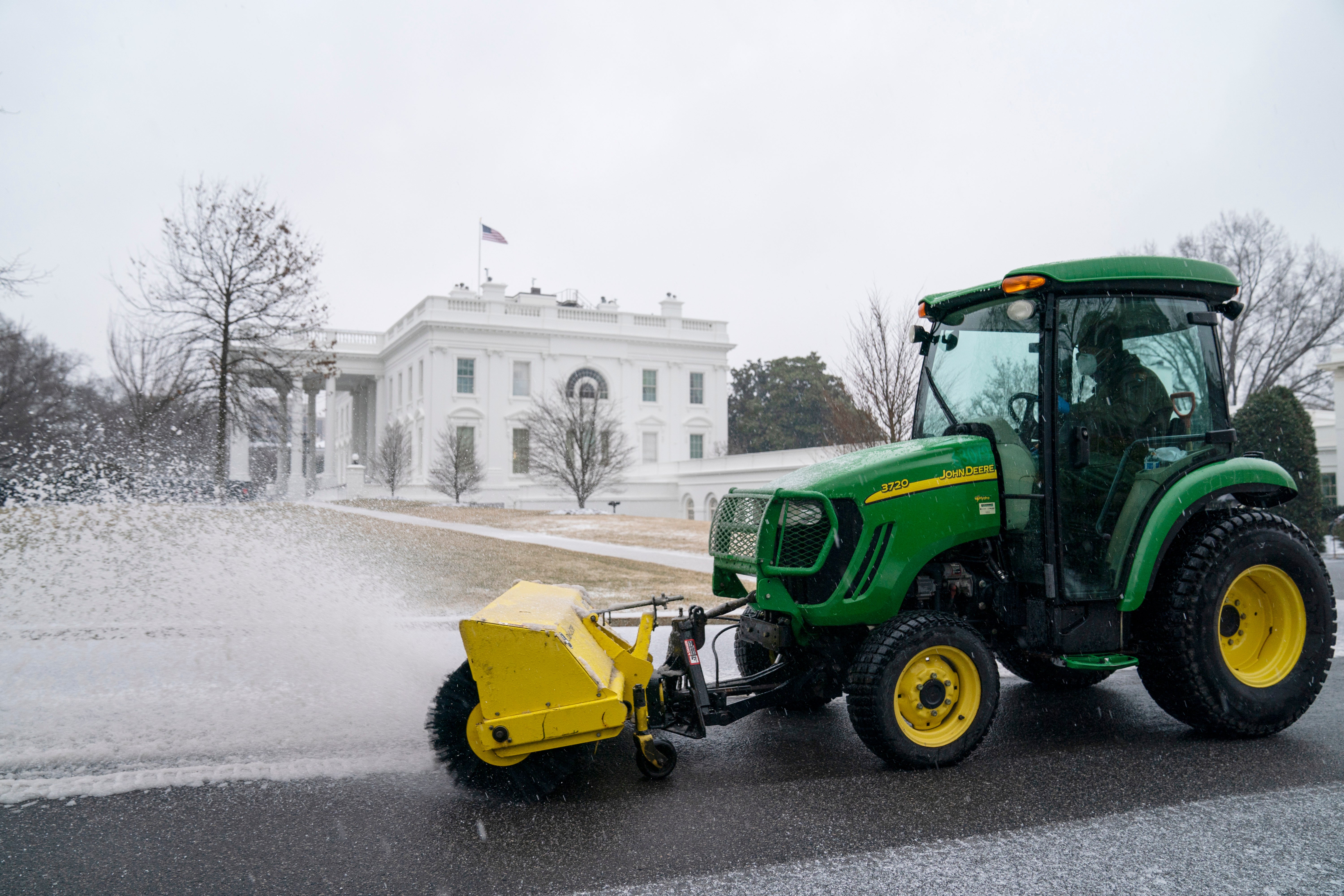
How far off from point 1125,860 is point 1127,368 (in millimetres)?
2756

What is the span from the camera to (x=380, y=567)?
48.6ft

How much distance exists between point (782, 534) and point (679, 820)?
1487 millimetres

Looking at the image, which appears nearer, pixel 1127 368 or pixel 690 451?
pixel 1127 368

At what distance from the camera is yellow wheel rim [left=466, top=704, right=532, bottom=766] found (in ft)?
13.6

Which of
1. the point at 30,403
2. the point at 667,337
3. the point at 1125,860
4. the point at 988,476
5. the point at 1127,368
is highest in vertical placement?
the point at 667,337

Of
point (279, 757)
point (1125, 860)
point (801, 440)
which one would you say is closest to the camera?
point (1125, 860)

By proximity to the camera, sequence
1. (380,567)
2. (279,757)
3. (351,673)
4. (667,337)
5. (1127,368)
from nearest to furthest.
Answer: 1. (279,757)
2. (1127,368)
3. (351,673)
4. (380,567)
5. (667,337)

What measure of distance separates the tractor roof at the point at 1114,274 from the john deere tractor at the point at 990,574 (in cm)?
2

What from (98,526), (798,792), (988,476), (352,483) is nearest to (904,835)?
(798,792)

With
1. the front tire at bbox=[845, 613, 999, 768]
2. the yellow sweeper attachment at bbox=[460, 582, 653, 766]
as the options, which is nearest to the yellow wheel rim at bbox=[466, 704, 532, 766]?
the yellow sweeper attachment at bbox=[460, 582, 653, 766]

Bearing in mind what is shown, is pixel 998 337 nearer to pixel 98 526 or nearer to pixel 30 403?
pixel 98 526

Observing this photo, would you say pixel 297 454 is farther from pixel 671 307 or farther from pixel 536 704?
pixel 536 704

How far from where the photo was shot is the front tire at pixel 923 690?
450 centimetres

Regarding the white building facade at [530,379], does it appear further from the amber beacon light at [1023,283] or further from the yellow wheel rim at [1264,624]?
the amber beacon light at [1023,283]
